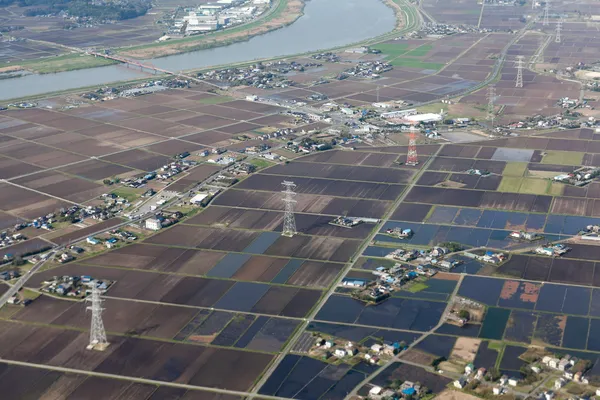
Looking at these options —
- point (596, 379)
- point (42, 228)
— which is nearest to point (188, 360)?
point (596, 379)

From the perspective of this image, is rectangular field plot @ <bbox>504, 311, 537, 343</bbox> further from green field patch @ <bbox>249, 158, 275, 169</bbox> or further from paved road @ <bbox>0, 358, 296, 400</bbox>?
green field patch @ <bbox>249, 158, 275, 169</bbox>

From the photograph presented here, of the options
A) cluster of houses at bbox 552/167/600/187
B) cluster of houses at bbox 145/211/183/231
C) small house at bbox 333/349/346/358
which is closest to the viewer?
small house at bbox 333/349/346/358

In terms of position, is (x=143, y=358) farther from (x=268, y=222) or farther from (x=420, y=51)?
(x=420, y=51)

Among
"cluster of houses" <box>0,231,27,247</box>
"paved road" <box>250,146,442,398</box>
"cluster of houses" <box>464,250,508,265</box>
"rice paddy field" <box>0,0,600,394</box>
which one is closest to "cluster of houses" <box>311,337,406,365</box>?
"rice paddy field" <box>0,0,600,394</box>

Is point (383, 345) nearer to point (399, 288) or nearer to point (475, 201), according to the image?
point (399, 288)

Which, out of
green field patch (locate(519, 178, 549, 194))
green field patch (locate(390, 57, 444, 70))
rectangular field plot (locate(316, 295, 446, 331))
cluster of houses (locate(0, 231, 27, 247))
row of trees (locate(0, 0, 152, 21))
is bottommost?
green field patch (locate(390, 57, 444, 70))

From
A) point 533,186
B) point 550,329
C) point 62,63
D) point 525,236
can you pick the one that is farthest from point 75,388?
point 62,63
